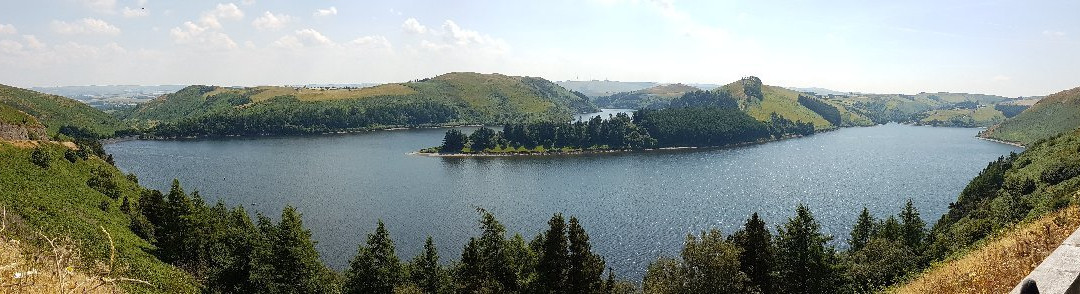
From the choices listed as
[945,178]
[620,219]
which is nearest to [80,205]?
[620,219]

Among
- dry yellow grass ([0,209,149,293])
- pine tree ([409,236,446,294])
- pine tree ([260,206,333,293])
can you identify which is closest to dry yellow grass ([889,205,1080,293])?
dry yellow grass ([0,209,149,293])

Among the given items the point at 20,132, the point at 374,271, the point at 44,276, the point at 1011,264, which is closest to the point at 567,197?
the point at 374,271

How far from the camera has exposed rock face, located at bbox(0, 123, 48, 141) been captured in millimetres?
103250

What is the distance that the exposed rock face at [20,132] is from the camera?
103m

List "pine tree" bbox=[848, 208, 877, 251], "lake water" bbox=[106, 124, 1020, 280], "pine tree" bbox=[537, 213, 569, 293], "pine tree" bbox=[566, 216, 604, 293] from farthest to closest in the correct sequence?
"lake water" bbox=[106, 124, 1020, 280]
"pine tree" bbox=[848, 208, 877, 251]
"pine tree" bbox=[566, 216, 604, 293]
"pine tree" bbox=[537, 213, 569, 293]

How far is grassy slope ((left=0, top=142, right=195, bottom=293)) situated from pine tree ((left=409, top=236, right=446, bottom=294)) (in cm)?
2382

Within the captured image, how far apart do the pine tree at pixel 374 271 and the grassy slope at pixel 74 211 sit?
16481mm

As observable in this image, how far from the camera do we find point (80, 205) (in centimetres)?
7812

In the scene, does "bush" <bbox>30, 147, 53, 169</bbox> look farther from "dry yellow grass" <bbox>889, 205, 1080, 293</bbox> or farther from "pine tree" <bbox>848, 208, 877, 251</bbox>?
"pine tree" <bbox>848, 208, 877, 251</bbox>

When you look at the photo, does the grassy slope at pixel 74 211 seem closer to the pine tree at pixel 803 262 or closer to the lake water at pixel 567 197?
the lake water at pixel 567 197

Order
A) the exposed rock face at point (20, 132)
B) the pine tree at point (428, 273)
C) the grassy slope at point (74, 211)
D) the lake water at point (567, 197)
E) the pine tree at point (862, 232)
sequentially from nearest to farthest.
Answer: the grassy slope at point (74, 211), the pine tree at point (428, 273), the pine tree at point (862, 232), the exposed rock face at point (20, 132), the lake water at point (567, 197)

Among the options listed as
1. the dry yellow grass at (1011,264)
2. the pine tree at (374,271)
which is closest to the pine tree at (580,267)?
the pine tree at (374,271)

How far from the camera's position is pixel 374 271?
6012 cm

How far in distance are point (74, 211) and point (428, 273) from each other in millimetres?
47680
